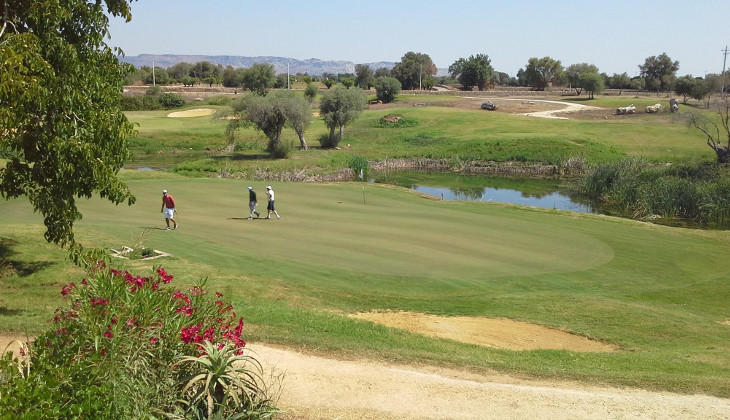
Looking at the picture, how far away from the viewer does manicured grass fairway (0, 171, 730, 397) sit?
14.4 m

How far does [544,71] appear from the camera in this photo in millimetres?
142125

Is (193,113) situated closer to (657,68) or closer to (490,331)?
(490,331)

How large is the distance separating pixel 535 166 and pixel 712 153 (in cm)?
1573

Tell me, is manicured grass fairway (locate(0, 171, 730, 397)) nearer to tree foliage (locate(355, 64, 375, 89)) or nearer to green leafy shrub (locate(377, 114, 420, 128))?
green leafy shrub (locate(377, 114, 420, 128))

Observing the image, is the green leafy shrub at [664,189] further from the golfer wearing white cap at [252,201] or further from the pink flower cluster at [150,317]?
the pink flower cluster at [150,317]

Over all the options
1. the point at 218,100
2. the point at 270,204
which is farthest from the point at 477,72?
the point at 270,204

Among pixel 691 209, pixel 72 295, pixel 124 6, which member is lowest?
pixel 691 209

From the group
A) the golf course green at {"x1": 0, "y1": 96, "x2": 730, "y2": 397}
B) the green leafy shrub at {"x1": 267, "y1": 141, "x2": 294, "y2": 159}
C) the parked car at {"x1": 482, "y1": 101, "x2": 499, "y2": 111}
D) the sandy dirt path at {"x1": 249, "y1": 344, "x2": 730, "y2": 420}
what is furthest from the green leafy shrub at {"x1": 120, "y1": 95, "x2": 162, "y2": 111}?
the sandy dirt path at {"x1": 249, "y1": 344, "x2": 730, "y2": 420}

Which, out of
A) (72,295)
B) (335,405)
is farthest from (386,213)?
(72,295)

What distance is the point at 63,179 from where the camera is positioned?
14406 millimetres

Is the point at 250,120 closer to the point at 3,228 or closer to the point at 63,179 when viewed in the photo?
the point at 3,228

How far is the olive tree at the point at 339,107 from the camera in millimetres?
67412

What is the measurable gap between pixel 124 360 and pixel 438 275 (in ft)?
46.1

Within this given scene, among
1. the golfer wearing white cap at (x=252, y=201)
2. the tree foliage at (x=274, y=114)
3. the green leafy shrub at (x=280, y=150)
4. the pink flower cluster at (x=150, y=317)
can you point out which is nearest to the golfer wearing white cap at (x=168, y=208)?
the golfer wearing white cap at (x=252, y=201)
